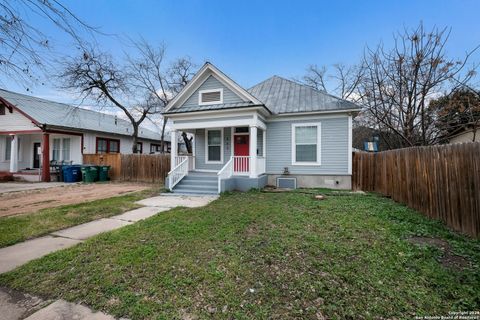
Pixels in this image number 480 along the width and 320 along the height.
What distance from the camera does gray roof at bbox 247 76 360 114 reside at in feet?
34.4

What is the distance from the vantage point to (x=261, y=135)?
11.5 meters

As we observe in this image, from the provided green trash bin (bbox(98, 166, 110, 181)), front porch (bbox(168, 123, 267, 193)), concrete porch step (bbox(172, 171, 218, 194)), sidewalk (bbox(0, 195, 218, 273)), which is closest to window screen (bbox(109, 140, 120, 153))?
green trash bin (bbox(98, 166, 110, 181))

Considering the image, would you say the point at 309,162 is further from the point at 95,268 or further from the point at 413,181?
the point at 95,268

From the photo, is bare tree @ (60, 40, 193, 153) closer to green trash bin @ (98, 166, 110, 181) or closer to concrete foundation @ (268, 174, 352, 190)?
green trash bin @ (98, 166, 110, 181)

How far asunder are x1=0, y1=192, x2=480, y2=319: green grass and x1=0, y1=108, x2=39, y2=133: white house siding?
1590 cm

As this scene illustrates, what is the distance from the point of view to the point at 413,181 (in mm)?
6430

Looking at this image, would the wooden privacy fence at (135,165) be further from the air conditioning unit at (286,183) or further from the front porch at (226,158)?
the air conditioning unit at (286,183)

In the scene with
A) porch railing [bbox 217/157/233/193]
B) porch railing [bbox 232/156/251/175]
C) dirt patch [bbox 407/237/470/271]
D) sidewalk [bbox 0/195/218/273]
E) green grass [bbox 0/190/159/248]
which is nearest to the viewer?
dirt patch [bbox 407/237/470/271]

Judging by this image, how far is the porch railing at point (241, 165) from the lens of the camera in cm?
1033

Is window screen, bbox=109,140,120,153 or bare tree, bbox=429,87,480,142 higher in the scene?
bare tree, bbox=429,87,480,142

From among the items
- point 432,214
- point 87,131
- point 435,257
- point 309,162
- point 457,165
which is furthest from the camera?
point 87,131

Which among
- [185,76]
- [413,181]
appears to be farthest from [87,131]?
[413,181]

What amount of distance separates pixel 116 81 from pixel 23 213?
45.0ft

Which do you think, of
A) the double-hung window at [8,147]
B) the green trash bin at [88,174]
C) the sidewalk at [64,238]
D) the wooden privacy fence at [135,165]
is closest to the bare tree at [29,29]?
the sidewalk at [64,238]
